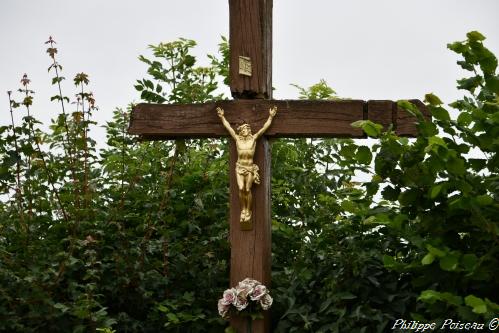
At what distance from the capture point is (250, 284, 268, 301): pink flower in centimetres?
531

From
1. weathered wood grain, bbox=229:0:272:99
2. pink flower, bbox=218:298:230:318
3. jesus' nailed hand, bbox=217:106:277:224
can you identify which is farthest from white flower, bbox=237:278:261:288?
weathered wood grain, bbox=229:0:272:99

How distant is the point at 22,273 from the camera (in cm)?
583

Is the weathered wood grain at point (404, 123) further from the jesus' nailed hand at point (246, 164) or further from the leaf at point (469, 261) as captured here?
the leaf at point (469, 261)

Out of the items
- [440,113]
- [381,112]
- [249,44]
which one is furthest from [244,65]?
[440,113]

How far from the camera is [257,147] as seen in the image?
5.49m

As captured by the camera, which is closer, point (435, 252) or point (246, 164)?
point (435, 252)

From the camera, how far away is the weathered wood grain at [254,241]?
541 centimetres

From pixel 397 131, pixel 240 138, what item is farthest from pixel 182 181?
pixel 397 131

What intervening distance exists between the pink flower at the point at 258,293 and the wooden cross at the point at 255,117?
0.08 metres

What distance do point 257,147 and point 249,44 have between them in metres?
0.53

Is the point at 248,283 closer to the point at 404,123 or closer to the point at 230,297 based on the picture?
the point at 230,297

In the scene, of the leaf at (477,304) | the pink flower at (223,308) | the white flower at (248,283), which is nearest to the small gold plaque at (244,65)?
the white flower at (248,283)

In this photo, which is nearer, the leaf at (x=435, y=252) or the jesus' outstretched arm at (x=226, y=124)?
the leaf at (x=435, y=252)

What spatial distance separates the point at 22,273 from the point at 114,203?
796 millimetres
